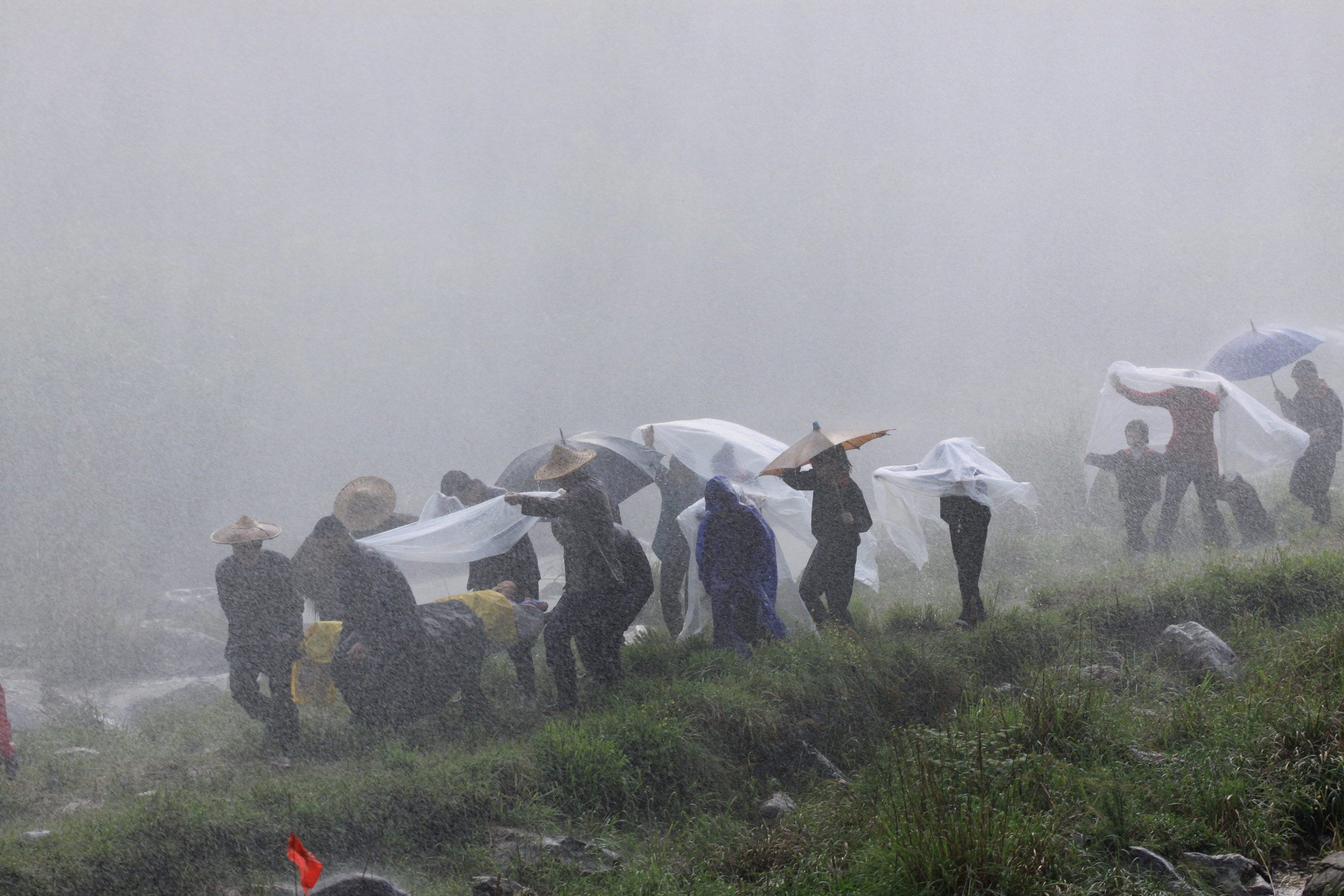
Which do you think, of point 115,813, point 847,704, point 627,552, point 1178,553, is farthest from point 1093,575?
point 115,813

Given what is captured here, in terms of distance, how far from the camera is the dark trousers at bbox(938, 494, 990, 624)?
6277 mm

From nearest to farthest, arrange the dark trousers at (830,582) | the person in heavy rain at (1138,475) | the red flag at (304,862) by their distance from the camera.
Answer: the red flag at (304,862), the dark trousers at (830,582), the person in heavy rain at (1138,475)

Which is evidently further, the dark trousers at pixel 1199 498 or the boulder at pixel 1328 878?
the dark trousers at pixel 1199 498

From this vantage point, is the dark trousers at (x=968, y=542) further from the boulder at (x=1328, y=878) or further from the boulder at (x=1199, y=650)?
the boulder at (x=1328, y=878)

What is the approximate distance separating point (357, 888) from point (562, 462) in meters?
2.64

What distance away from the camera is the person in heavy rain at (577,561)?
541 centimetres

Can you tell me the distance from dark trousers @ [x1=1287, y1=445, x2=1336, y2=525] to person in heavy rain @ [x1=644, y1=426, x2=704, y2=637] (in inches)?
213

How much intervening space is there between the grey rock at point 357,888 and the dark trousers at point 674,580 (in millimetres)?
3624

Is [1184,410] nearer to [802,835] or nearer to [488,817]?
[802,835]

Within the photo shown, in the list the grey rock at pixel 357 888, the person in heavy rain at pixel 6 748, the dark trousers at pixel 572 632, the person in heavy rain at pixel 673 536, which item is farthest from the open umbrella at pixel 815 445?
the person in heavy rain at pixel 6 748

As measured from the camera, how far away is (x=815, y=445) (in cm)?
610

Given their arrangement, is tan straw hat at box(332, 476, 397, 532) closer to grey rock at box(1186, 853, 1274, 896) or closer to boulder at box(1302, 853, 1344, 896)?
grey rock at box(1186, 853, 1274, 896)

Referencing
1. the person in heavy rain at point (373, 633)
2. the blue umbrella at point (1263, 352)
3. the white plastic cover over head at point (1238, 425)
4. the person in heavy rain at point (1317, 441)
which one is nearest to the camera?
the person in heavy rain at point (373, 633)

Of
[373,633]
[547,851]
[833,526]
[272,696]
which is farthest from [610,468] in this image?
[547,851]
